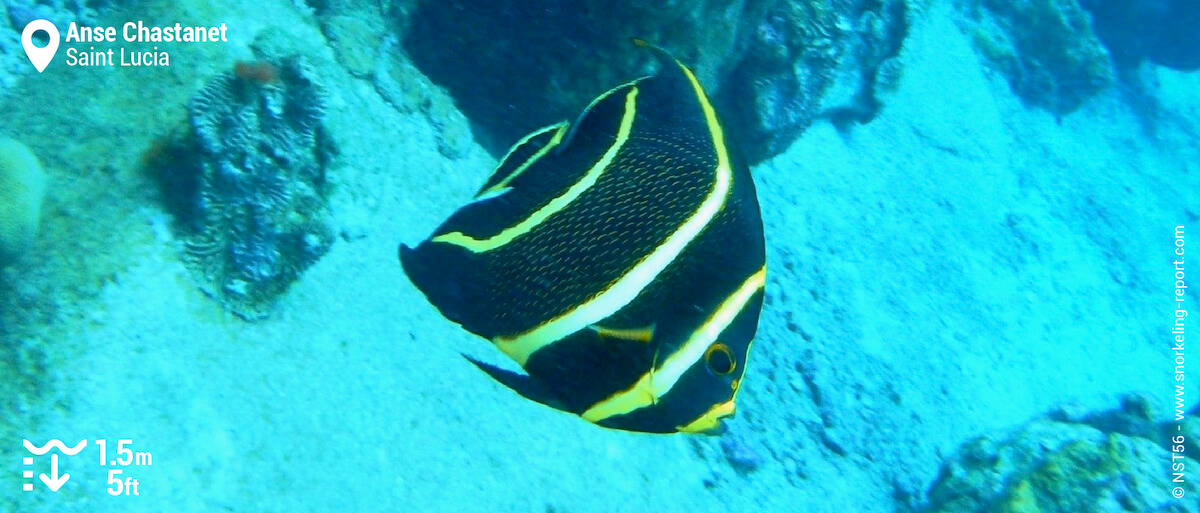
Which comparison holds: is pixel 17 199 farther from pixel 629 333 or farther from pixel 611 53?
pixel 629 333

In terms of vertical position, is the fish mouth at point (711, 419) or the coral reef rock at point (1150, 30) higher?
the fish mouth at point (711, 419)

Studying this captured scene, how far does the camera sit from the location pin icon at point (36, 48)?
318 centimetres

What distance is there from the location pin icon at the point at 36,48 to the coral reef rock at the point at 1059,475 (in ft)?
21.0

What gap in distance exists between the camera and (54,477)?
96.3 inches

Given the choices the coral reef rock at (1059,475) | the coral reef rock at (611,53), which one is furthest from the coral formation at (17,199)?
the coral reef rock at (1059,475)

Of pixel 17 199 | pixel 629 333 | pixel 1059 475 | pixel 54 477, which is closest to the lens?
pixel 629 333

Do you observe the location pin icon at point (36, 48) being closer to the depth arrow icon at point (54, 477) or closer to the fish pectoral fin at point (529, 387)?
the depth arrow icon at point (54, 477)

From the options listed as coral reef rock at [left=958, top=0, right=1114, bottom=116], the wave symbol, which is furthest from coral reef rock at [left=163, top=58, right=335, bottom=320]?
coral reef rock at [left=958, top=0, right=1114, bottom=116]

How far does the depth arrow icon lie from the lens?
2.43 metres

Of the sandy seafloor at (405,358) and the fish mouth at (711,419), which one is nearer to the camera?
the fish mouth at (711,419)

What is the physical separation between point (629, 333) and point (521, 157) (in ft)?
0.92

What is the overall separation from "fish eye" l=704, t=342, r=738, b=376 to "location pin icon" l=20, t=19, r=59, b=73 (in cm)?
396

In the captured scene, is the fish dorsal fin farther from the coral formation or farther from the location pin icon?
the location pin icon

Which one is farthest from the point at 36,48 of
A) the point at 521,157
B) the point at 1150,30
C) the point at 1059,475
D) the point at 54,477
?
the point at 1150,30
